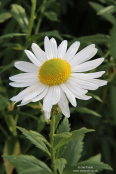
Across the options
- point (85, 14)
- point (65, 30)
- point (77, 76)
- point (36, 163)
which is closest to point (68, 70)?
point (77, 76)

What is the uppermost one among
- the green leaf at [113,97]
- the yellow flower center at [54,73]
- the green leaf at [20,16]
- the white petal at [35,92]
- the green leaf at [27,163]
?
the green leaf at [20,16]

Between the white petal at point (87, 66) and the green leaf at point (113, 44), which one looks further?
the green leaf at point (113, 44)

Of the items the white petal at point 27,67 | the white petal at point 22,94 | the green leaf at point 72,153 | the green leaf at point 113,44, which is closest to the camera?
the white petal at point 22,94

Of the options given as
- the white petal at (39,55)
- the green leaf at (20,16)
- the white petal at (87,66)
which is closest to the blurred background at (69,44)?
the green leaf at (20,16)

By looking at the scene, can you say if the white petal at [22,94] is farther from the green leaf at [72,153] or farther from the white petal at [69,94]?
the green leaf at [72,153]

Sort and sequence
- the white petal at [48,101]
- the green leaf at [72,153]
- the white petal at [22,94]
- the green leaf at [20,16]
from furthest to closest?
the green leaf at [20,16]
the green leaf at [72,153]
the white petal at [22,94]
the white petal at [48,101]

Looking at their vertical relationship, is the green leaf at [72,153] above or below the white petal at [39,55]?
below

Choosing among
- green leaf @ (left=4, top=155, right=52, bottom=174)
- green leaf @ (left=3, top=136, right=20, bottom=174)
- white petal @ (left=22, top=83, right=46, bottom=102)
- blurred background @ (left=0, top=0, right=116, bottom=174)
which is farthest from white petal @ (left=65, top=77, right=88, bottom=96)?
green leaf @ (left=3, top=136, right=20, bottom=174)

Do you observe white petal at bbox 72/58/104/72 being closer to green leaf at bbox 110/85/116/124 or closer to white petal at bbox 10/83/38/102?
white petal at bbox 10/83/38/102
